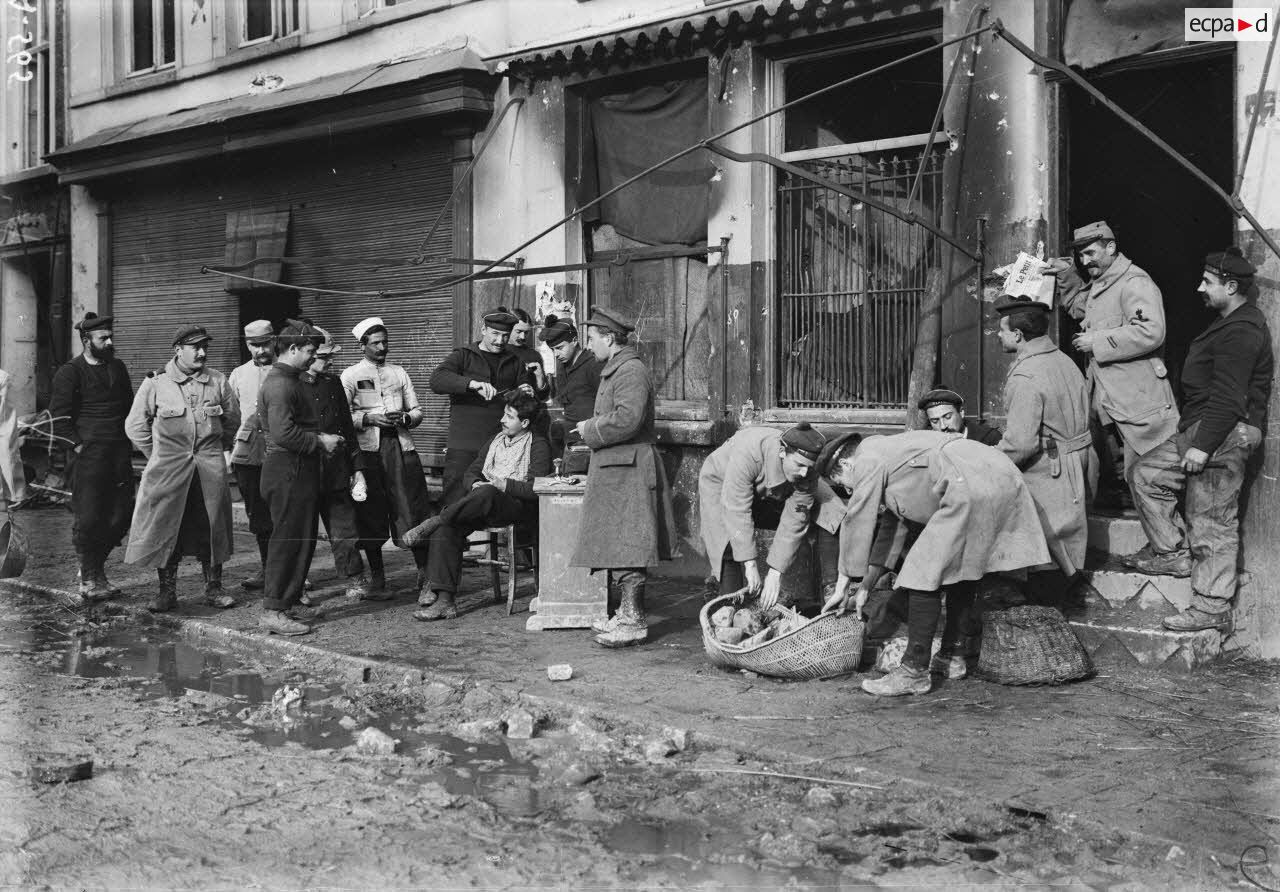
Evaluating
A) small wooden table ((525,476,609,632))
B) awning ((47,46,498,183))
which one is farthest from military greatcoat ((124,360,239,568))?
awning ((47,46,498,183))

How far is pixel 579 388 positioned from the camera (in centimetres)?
1010

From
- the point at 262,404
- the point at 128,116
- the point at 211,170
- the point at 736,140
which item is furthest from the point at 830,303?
the point at 128,116

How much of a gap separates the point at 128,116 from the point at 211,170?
2122mm

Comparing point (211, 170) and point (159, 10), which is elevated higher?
Answer: point (159, 10)

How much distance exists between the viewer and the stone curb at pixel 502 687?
5.09 meters

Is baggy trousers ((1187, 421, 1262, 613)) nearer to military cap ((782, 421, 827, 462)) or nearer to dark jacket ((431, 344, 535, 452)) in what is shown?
military cap ((782, 421, 827, 462))

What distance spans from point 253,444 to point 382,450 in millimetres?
1029

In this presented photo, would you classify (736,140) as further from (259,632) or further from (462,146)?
(259,632)

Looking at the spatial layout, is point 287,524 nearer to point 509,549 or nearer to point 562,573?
point 509,549

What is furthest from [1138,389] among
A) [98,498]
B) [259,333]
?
[98,498]

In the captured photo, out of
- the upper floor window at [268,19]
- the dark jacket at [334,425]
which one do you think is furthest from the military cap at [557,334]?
the upper floor window at [268,19]

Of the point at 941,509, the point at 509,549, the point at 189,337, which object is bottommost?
the point at 509,549

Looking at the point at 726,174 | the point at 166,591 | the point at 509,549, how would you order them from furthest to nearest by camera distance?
the point at 726,174 → the point at 166,591 → the point at 509,549

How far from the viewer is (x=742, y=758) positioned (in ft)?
19.3
